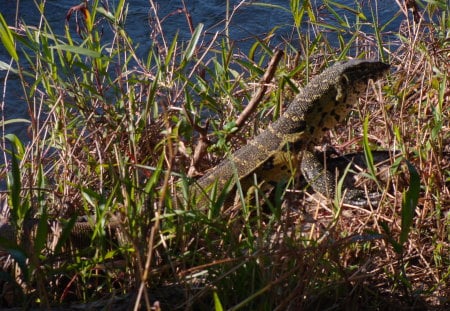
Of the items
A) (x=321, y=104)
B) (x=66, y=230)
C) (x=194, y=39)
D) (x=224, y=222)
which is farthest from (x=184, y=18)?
(x=66, y=230)

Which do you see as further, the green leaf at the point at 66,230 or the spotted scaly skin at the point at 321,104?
the spotted scaly skin at the point at 321,104

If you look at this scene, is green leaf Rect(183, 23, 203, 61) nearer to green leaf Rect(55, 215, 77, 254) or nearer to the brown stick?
the brown stick

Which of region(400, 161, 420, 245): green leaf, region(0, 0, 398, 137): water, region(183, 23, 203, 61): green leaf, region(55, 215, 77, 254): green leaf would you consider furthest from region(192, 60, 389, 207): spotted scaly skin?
region(0, 0, 398, 137): water

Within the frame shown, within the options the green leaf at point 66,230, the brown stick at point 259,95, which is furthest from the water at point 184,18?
the green leaf at point 66,230

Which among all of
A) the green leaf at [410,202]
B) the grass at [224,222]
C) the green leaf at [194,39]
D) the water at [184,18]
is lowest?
the water at [184,18]

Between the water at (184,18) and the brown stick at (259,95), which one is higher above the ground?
the brown stick at (259,95)

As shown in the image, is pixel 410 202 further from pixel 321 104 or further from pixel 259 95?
pixel 321 104

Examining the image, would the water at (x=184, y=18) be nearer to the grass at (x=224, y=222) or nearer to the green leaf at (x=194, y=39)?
the grass at (x=224, y=222)

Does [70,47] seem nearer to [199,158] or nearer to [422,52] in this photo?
[199,158]

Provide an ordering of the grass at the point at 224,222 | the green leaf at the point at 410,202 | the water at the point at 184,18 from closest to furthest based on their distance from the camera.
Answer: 1. the grass at the point at 224,222
2. the green leaf at the point at 410,202
3. the water at the point at 184,18

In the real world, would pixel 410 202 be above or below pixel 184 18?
above

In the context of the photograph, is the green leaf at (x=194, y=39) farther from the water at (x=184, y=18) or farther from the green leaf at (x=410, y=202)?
the water at (x=184, y=18)

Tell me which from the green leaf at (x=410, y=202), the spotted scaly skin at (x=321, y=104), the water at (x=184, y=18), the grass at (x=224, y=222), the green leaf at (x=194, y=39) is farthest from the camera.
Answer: the water at (x=184, y=18)

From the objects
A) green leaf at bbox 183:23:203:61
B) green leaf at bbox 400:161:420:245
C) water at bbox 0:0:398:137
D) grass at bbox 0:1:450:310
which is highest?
green leaf at bbox 183:23:203:61
